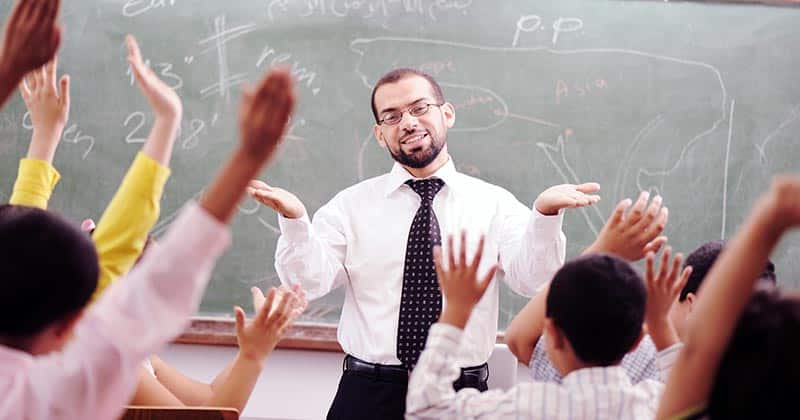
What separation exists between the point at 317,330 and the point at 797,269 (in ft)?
5.96

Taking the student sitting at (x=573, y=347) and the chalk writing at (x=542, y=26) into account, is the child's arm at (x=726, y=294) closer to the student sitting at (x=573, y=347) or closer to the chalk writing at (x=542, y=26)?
the student sitting at (x=573, y=347)

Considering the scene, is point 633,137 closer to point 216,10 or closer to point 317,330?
point 317,330

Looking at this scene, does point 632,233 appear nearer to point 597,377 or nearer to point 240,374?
point 597,377

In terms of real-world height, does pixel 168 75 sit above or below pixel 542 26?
below

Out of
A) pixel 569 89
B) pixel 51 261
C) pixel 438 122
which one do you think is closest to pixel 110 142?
pixel 438 122

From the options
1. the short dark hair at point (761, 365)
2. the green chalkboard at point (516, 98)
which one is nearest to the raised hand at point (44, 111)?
the short dark hair at point (761, 365)

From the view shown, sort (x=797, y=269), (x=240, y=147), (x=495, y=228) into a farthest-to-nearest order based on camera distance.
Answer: (x=797, y=269) → (x=495, y=228) → (x=240, y=147)

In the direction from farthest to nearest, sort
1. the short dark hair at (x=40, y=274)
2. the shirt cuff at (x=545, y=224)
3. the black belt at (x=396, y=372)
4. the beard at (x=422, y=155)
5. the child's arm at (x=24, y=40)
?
the beard at (x=422, y=155), the black belt at (x=396, y=372), the shirt cuff at (x=545, y=224), the child's arm at (x=24, y=40), the short dark hair at (x=40, y=274)

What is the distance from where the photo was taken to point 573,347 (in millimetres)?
1655

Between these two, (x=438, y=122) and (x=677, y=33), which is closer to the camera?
(x=438, y=122)

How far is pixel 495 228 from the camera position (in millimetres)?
3078

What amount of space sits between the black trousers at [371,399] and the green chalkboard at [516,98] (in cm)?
72

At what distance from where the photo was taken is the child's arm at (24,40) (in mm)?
1356

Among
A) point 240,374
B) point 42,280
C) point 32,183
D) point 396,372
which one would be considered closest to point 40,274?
point 42,280
